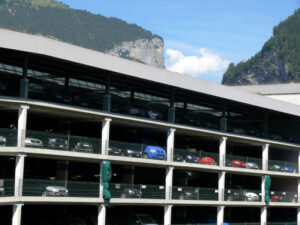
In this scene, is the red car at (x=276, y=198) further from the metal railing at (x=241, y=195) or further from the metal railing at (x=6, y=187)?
the metal railing at (x=6, y=187)

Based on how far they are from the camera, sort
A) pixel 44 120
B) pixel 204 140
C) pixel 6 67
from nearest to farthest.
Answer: pixel 44 120
pixel 6 67
pixel 204 140

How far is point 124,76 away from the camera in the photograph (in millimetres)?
42500

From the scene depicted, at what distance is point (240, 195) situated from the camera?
52.6 m

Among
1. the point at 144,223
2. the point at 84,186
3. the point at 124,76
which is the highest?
the point at 124,76

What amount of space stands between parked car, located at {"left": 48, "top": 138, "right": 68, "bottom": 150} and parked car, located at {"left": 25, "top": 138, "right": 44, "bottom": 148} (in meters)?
0.72

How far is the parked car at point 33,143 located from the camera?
35.6m

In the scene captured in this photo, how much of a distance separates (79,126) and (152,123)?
6416 mm

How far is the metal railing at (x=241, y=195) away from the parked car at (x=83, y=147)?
16.9 metres

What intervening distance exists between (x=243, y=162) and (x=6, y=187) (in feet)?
85.7

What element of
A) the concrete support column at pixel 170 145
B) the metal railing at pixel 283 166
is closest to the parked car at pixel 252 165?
the metal railing at pixel 283 166

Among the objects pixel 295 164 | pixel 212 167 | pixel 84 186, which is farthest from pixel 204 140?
pixel 84 186

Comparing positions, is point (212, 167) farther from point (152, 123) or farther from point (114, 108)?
point (114, 108)

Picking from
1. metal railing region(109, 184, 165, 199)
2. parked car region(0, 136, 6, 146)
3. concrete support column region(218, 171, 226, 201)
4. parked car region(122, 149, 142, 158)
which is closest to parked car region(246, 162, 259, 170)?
concrete support column region(218, 171, 226, 201)

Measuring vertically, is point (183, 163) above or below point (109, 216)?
above
